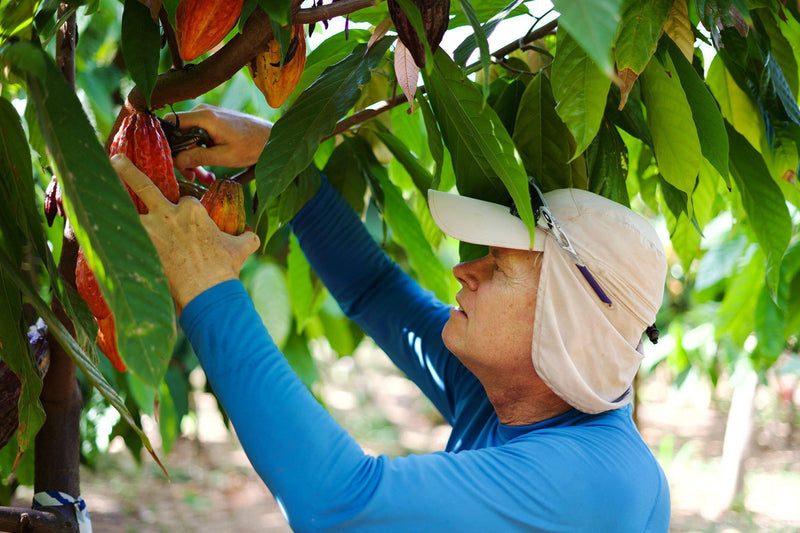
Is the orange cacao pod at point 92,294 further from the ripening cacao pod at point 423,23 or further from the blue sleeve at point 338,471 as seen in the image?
the ripening cacao pod at point 423,23

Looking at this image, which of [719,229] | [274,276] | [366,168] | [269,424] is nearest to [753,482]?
[719,229]

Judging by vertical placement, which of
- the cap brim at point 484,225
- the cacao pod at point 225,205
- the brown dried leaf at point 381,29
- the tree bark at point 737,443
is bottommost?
the tree bark at point 737,443

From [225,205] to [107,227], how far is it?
284 mm

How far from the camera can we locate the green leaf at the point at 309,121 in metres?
0.74

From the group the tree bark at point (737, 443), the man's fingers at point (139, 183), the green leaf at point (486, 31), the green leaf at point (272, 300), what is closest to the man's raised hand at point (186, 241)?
the man's fingers at point (139, 183)

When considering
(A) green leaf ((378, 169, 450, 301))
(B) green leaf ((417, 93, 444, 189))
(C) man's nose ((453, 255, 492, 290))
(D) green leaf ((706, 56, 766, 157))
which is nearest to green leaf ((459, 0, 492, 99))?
(B) green leaf ((417, 93, 444, 189))

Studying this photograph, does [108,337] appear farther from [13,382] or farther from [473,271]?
[473,271]

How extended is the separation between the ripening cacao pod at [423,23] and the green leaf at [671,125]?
29cm

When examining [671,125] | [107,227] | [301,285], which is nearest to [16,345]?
[107,227]

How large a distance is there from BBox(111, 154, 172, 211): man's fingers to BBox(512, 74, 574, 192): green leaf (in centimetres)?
43

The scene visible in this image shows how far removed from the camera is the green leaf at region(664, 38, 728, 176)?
0.82 metres

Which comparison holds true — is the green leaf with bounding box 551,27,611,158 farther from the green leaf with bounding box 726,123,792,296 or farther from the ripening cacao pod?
the green leaf with bounding box 726,123,792,296

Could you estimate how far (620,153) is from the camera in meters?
0.96

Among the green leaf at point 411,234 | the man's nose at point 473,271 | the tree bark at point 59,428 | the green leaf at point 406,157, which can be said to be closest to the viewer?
the tree bark at point 59,428
